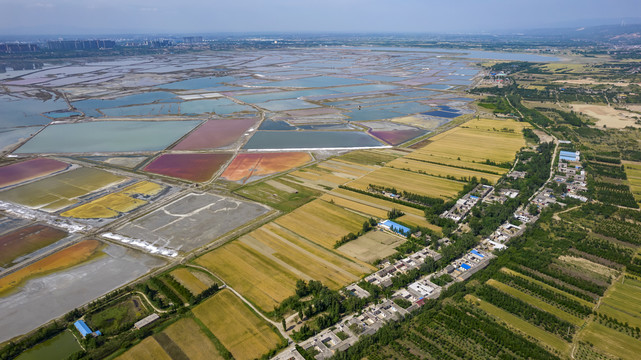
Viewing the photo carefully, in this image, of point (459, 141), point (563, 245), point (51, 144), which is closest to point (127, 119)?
point (51, 144)

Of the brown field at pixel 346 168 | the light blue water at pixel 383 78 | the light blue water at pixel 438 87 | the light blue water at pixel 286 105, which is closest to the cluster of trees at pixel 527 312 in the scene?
A: the brown field at pixel 346 168

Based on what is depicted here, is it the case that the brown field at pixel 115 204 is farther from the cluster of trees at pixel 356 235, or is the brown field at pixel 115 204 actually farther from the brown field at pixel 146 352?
the cluster of trees at pixel 356 235

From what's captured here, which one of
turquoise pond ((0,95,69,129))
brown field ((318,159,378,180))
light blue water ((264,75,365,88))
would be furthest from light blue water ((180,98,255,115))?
brown field ((318,159,378,180))

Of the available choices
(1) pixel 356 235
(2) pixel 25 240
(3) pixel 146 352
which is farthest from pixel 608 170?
(2) pixel 25 240

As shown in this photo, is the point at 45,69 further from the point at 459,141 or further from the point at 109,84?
the point at 459,141

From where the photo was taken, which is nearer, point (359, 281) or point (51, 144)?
point (359, 281)

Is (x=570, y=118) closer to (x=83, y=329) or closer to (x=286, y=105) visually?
(x=286, y=105)
